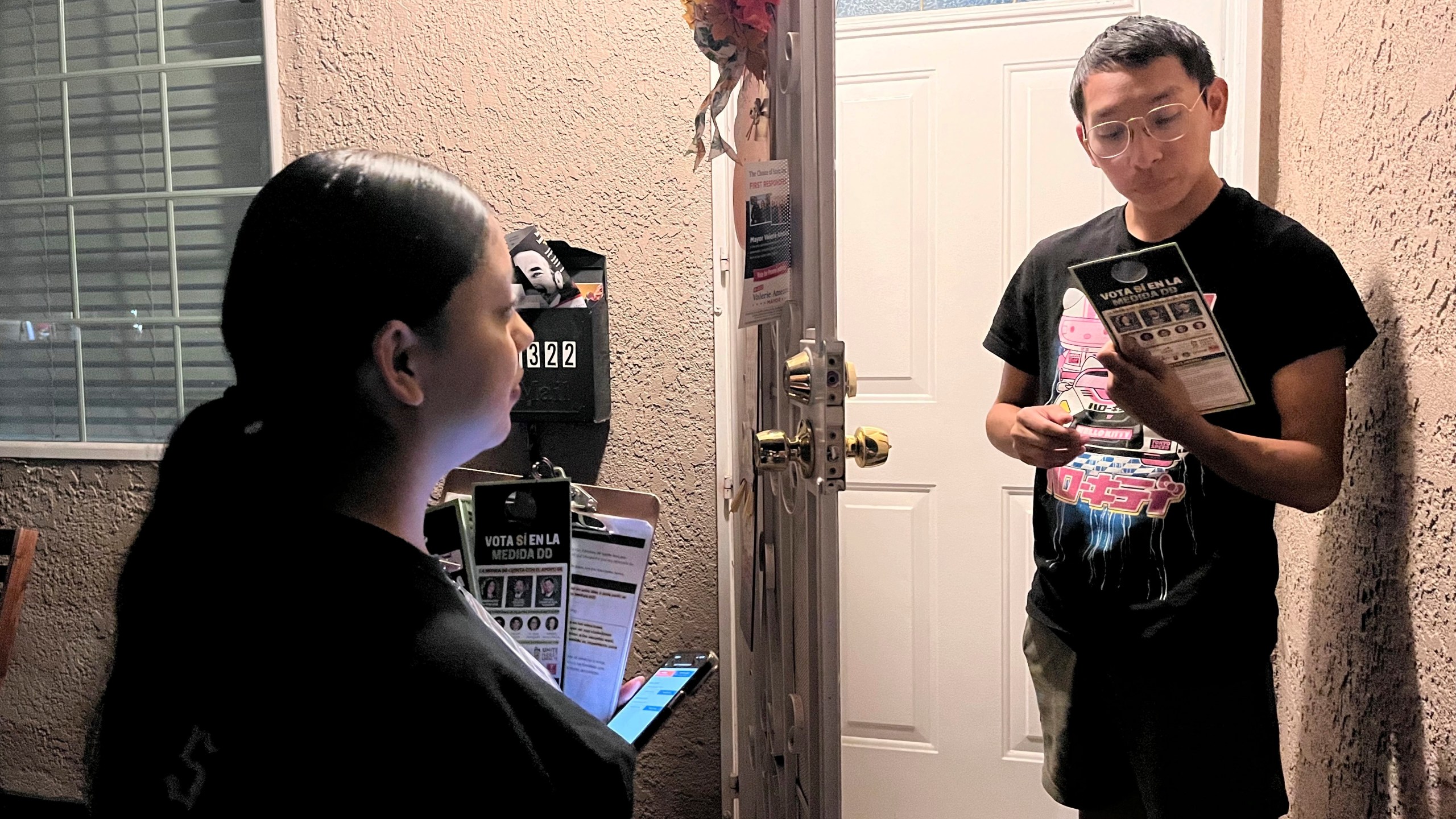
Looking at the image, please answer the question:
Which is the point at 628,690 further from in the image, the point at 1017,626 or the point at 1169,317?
the point at 1017,626

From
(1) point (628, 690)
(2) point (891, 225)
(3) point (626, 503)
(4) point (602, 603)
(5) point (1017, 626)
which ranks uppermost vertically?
(2) point (891, 225)

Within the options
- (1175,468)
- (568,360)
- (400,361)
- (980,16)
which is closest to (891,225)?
(980,16)

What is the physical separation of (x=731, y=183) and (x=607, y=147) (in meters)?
0.28

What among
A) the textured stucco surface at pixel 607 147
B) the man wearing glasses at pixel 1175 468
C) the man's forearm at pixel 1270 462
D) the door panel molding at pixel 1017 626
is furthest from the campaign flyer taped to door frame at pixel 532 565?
the door panel molding at pixel 1017 626

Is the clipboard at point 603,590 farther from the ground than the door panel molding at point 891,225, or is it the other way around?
the door panel molding at point 891,225

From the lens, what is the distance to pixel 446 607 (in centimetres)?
72

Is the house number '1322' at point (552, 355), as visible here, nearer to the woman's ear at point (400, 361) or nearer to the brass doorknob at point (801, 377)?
the brass doorknob at point (801, 377)

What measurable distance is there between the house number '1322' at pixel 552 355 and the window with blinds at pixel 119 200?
799 millimetres

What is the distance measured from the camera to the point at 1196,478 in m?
1.26

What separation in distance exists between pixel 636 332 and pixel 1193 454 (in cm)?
125

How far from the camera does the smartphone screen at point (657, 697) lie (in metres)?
1.16

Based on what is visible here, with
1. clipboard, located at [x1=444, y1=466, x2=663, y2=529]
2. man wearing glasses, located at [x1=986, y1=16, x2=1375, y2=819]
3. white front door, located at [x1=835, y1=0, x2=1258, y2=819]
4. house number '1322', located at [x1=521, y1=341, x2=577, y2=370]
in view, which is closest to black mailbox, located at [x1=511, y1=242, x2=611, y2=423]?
house number '1322', located at [x1=521, y1=341, x2=577, y2=370]

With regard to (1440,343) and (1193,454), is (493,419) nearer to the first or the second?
(1193,454)

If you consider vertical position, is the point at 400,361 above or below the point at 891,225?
below
